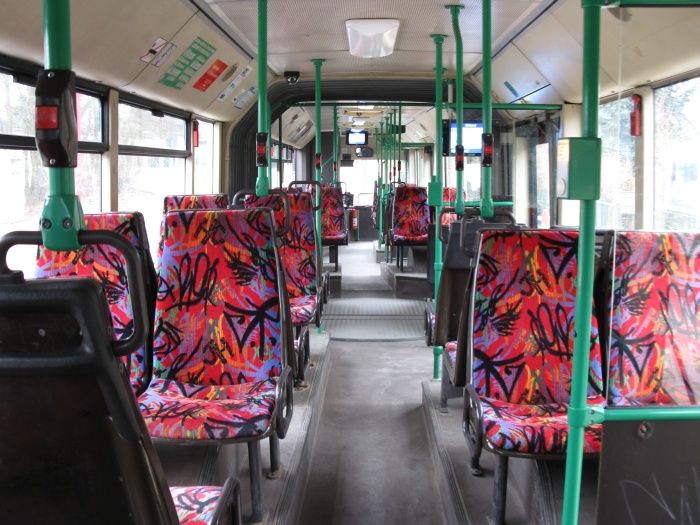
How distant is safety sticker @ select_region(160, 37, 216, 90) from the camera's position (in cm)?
518

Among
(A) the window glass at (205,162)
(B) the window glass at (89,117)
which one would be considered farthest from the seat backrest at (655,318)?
(A) the window glass at (205,162)

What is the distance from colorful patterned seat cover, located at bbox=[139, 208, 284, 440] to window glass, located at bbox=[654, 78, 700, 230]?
5.17ft

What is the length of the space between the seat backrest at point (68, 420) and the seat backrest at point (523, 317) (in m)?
1.72

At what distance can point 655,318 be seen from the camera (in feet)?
5.73

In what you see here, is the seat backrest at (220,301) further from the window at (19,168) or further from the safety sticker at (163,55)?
the safety sticker at (163,55)

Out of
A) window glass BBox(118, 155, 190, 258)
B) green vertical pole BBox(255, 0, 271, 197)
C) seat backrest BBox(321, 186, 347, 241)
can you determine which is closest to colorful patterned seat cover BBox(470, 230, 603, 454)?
green vertical pole BBox(255, 0, 271, 197)

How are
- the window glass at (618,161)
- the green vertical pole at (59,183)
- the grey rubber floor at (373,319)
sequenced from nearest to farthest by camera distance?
1. the green vertical pole at (59,183)
2. the window glass at (618,161)
3. the grey rubber floor at (373,319)

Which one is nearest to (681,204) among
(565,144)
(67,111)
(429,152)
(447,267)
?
(565,144)

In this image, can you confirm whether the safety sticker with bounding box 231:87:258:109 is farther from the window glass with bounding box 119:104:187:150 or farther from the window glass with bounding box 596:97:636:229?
the window glass with bounding box 596:97:636:229

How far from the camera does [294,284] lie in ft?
15.0

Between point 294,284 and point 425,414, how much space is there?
1228 mm

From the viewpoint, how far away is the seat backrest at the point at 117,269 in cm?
270

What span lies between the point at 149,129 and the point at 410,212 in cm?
409

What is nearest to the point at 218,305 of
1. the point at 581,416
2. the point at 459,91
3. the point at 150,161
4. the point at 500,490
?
the point at 500,490
